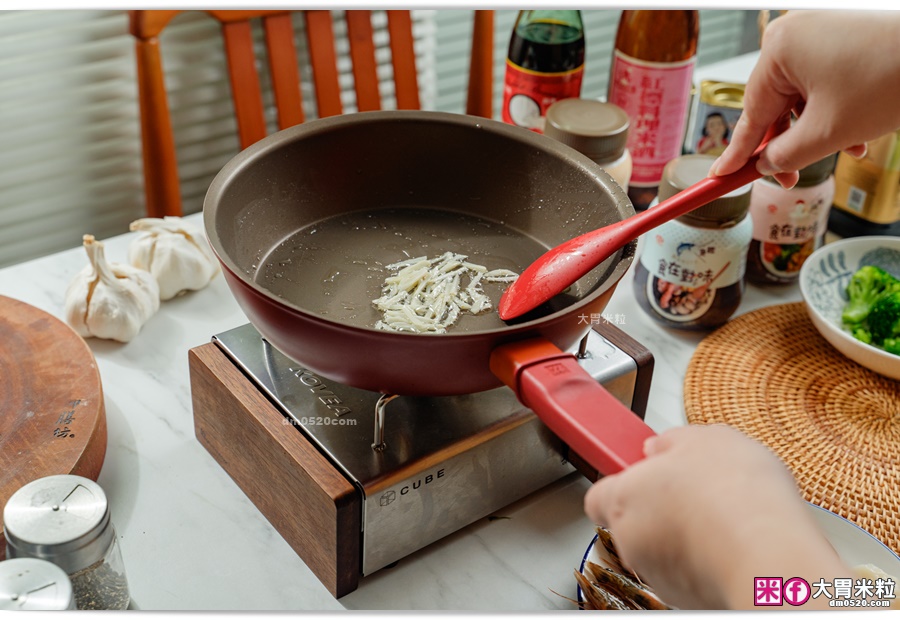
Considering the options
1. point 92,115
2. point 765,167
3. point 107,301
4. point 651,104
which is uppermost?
point 765,167

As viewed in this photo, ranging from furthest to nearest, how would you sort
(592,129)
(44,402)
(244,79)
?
(244,79)
(592,129)
(44,402)

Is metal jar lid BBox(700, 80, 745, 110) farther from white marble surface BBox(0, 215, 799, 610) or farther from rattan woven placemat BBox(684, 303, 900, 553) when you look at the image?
white marble surface BBox(0, 215, 799, 610)

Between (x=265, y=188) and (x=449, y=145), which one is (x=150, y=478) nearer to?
(x=265, y=188)

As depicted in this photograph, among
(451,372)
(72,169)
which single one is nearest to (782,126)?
(451,372)

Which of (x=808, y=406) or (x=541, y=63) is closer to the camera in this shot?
(x=808, y=406)

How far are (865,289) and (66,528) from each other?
920 mm

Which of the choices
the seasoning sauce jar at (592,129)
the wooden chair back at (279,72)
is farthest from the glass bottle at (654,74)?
the wooden chair back at (279,72)

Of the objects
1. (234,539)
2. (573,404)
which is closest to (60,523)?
(234,539)

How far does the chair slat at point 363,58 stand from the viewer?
1.71 metres

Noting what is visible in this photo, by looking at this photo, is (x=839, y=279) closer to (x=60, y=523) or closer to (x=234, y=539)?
(x=234, y=539)

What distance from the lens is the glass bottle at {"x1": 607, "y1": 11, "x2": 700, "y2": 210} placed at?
4.17 feet

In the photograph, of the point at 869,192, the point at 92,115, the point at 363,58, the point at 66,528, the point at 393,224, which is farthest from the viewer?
the point at 92,115

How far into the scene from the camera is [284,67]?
5.33ft

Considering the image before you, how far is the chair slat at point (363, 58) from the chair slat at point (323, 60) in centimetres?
6
